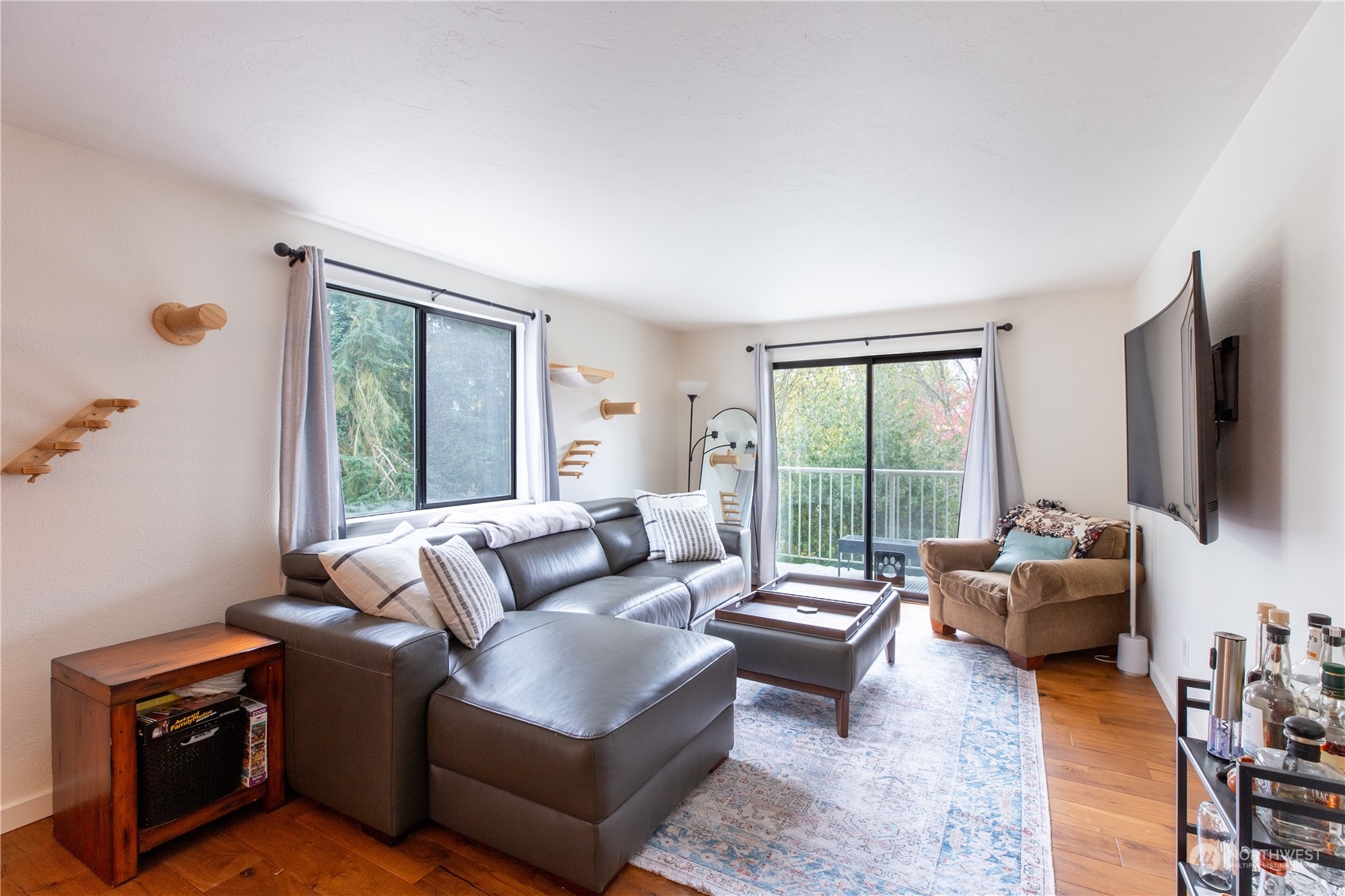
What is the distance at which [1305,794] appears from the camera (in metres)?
1.09

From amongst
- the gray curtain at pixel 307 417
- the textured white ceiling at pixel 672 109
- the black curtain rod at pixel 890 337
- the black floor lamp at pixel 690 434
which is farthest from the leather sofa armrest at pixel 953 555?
the gray curtain at pixel 307 417

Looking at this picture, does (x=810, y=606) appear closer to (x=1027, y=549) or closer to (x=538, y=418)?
(x=1027, y=549)

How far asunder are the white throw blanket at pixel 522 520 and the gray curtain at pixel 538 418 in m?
0.18

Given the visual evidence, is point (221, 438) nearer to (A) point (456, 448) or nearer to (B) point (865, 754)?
Answer: (A) point (456, 448)

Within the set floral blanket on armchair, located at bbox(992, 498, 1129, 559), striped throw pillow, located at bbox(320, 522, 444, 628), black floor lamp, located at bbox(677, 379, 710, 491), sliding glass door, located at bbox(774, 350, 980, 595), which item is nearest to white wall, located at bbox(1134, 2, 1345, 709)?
floral blanket on armchair, located at bbox(992, 498, 1129, 559)

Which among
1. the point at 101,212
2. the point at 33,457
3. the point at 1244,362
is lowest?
the point at 33,457

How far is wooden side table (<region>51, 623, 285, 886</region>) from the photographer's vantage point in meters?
1.72

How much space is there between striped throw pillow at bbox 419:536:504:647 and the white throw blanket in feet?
2.15

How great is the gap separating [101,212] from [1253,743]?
3686 mm

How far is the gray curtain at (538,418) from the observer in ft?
12.9

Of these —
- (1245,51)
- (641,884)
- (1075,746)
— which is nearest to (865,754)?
(1075,746)

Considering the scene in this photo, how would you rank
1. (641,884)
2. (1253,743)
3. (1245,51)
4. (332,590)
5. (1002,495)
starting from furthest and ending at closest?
1. (1002,495)
2. (332,590)
3. (641,884)
4. (1245,51)
5. (1253,743)

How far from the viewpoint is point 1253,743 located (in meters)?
1.23

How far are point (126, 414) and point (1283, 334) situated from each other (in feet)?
12.3
